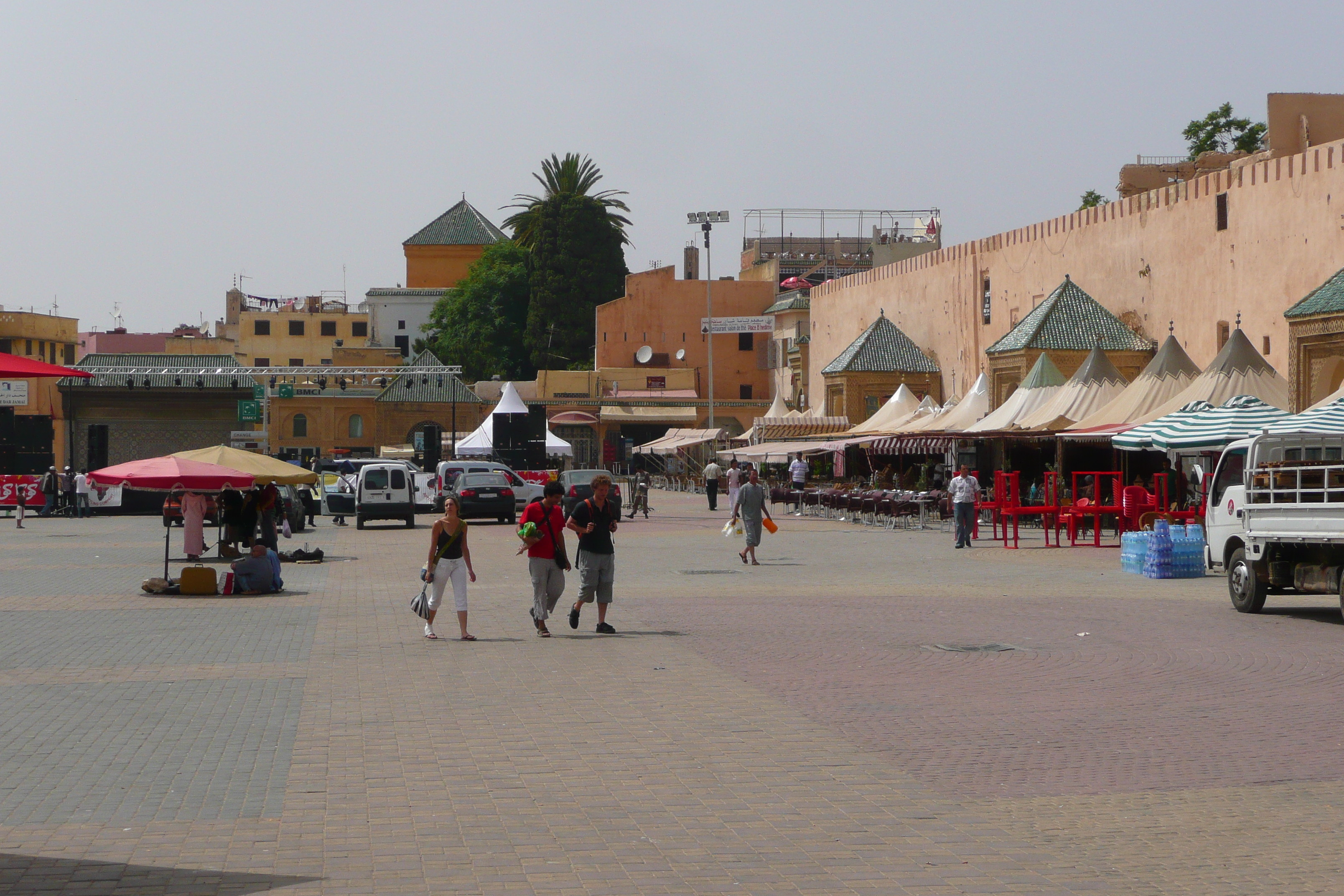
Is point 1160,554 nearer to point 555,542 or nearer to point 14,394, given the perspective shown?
point 555,542

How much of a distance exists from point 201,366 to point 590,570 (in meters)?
69.4

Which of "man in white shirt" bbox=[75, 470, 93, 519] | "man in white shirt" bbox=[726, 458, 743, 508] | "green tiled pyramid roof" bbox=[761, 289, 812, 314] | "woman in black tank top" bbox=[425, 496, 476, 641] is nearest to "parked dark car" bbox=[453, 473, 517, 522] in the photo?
"man in white shirt" bbox=[726, 458, 743, 508]

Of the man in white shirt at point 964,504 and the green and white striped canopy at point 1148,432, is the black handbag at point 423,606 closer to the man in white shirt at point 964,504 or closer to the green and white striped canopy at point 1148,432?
the green and white striped canopy at point 1148,432

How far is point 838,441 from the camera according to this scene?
4569 centimetres

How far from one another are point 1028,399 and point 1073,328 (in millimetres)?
6234

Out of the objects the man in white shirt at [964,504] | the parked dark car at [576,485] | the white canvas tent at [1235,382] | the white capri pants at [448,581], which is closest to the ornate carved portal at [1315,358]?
the white canvas tent at [1235,382]

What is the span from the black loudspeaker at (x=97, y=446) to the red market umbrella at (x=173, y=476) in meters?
29.1

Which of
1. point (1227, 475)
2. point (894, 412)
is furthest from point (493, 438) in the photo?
point (1227, 475)

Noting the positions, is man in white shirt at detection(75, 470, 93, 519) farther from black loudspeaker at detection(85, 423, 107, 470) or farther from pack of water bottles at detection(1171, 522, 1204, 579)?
pack of water bottles at detection(1171, 522, 1204, 579)

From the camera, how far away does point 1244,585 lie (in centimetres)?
1683

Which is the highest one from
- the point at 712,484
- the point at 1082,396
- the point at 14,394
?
the point at 14,394

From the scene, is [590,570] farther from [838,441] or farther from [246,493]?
[838,441]

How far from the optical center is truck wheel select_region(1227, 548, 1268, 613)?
54.4 feet

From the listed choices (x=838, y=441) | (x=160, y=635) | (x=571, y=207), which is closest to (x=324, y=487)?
(x=838, y=441)
